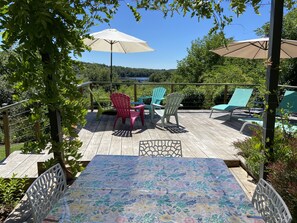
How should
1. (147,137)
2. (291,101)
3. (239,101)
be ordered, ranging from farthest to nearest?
(239,101)
(291,101)
(147,137)

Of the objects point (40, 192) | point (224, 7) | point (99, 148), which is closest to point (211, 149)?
point (99, 148)

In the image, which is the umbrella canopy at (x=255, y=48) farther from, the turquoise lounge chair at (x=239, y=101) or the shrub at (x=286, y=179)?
the shrub at (x=286, y=179)

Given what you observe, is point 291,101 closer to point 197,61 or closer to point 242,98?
point 242,98

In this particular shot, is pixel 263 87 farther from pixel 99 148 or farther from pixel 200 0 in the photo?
pixel 99 148

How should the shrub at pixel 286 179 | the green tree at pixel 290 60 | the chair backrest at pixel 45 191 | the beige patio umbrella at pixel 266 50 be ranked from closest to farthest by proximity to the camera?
1. the chair backrest at pixel 45 191
2. the shrub at pixel 286 179
3. the beige patio umbrella at pixel 266 50
4. the green tree at pixel 290 60

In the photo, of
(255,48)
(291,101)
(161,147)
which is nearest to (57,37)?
(161,147)

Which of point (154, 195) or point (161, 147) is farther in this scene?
point (161, 147)

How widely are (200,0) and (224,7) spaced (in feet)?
0.75

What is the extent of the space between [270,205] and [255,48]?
17.3ft

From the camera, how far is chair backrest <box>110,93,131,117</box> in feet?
17.1

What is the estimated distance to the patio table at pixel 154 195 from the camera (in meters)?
1.30

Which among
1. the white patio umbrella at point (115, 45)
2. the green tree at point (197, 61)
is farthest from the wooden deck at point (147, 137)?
the green tree at point (197, 61)

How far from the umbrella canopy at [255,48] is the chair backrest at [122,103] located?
2124 mm

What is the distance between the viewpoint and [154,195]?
1.52 metres
